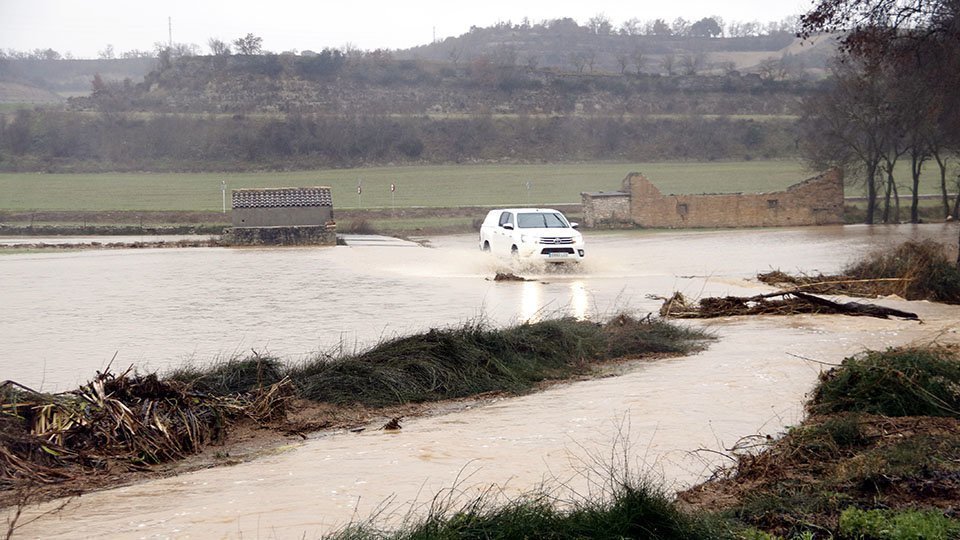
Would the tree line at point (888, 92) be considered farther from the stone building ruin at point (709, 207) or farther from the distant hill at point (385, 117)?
the distant hill at point (385, 117)

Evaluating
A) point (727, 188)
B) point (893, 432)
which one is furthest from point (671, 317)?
point (727, 188)

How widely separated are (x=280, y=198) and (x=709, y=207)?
20539mm

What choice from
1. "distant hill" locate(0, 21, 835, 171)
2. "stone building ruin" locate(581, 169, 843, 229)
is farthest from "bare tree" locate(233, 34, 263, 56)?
"stone building ruin" locate(581, 169, 843, 229)

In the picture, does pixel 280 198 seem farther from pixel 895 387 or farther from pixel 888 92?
pixel 895 387

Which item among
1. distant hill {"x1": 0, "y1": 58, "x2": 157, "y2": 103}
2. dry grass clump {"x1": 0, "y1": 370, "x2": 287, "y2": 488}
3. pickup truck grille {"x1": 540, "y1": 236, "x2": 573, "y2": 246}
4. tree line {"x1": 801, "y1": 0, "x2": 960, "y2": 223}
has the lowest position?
dry grass clump {"x1": 0, "y1": 370, "x2": 287, "y2": 488}

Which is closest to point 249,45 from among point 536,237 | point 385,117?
point 385,117

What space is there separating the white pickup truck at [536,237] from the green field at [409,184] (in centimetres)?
3350

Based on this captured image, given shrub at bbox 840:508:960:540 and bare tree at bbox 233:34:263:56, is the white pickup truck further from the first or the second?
bare tree at bbox 233:34:263:56

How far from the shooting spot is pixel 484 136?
100 metres

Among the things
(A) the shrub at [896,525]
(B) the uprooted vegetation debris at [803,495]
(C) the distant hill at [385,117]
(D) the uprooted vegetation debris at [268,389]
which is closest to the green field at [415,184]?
(C) the distant hill at [385,117]

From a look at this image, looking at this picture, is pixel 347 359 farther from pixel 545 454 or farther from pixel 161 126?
pixel 161 126

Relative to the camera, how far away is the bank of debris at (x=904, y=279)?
21.6m

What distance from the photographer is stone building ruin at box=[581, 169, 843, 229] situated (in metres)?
52.4

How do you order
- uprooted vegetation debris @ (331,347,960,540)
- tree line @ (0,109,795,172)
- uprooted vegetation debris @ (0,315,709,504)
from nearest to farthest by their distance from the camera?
uprooted vegetation debris @ (331,347,960,540) → uprooted vegetation debris @ (0,315,709,504) → tree line @ (0,109,795,172)
